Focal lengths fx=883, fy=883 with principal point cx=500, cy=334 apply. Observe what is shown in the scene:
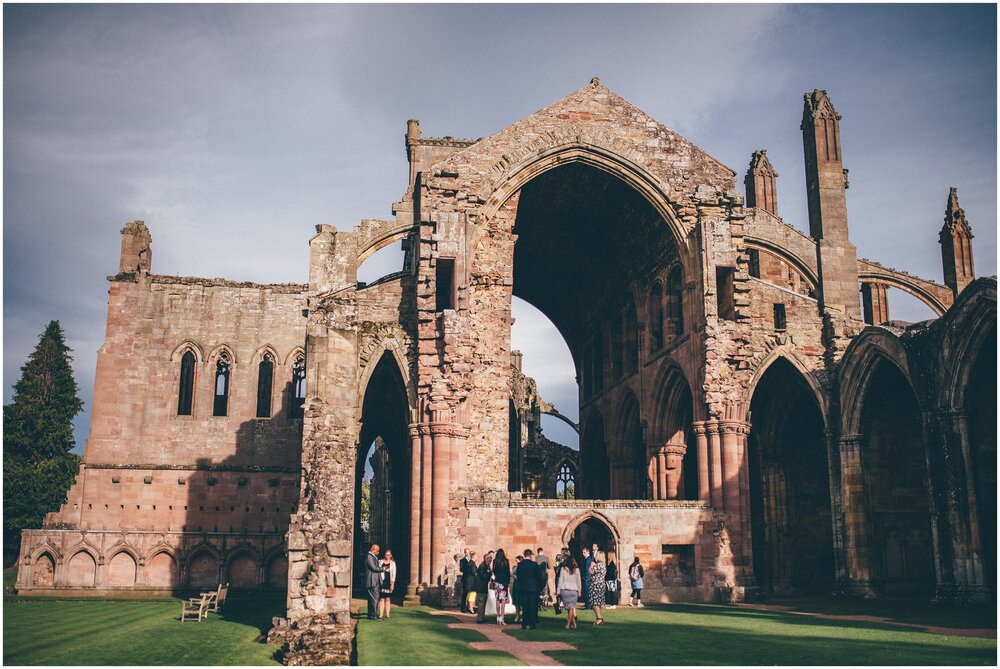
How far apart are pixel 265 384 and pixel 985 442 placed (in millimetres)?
22407

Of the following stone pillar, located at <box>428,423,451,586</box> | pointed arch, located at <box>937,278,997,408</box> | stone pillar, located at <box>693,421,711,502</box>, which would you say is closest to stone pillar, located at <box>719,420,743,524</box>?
stone pillar, located at <box>693,421,711,502</box>

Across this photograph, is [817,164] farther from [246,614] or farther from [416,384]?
[246,614]

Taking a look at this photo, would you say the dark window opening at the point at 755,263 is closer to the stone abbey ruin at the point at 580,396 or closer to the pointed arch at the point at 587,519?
the stone abbey ruin at the point at 580,396

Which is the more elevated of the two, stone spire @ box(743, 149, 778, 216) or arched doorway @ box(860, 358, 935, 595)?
stone spire @ box(743, 149, 778, 216)

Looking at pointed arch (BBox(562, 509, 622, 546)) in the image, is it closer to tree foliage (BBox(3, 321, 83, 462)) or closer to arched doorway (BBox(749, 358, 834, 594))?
arched doorway (BBox(749, 358, 834, 594))

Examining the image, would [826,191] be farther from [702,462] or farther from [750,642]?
[750,642]

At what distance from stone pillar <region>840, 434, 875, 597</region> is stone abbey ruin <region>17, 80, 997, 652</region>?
7 cm

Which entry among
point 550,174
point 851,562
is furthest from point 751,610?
point 550,174

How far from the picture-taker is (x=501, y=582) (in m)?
15.3

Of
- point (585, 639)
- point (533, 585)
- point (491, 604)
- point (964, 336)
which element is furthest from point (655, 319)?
point (585, 639)

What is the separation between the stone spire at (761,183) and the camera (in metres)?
33.8

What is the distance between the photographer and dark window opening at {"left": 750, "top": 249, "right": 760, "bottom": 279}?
3037cm

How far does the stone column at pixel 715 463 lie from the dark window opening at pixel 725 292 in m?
2.85

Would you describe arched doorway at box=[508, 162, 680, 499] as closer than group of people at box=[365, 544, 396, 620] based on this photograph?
No
